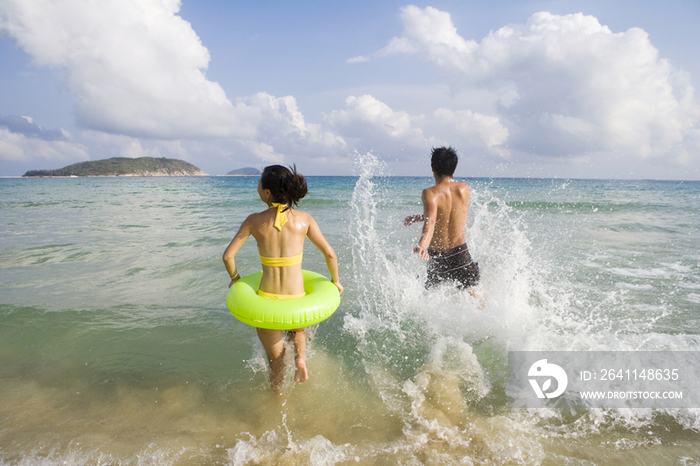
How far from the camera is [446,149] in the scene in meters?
3.77

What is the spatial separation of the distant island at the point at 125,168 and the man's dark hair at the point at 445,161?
102969 millimetres

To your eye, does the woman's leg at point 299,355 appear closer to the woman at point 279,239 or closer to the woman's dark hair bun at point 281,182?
the woman at point 279,239

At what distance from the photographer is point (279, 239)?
2.62 meters

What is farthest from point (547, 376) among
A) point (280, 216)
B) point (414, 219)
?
point (280, 216)

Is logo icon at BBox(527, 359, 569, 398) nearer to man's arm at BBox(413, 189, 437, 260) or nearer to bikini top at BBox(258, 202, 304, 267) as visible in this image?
man's arm at BBox(413, 189, 437, 260)

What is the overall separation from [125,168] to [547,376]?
4240 inches

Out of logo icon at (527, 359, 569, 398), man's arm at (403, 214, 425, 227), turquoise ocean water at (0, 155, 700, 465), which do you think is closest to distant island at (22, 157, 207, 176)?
turquoise ocean water at (0, 155, 700, 465)

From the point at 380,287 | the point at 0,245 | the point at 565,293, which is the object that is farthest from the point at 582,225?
the point at 0,245

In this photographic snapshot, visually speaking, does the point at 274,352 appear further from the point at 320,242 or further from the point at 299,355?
the point at 320,242

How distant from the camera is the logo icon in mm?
2899

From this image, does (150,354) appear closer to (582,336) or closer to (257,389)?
(257,389)

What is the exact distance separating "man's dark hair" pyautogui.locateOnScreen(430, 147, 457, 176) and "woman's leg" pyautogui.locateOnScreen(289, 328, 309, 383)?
2.23 m

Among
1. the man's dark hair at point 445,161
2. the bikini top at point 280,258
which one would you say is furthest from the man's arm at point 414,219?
the bikini top at point 280,258

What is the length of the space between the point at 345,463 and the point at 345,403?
0.59 meters
